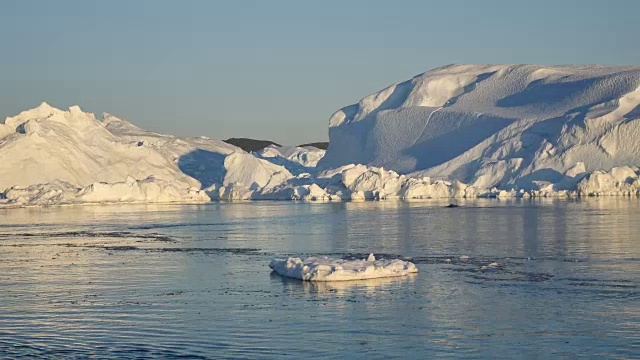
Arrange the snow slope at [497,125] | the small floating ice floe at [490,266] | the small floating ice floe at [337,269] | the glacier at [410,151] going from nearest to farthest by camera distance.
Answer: the small floating ice floe at [337,269], the small floating ice floe at [490,266], the glacier at [410,151], the snow slope at [497,125]

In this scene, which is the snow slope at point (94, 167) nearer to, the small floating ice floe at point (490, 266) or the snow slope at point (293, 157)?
the snow slope at point (293, 157)

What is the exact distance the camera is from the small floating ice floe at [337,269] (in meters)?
19.8

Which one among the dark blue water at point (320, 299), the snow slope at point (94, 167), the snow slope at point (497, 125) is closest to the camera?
the dark blue water at point (320, 299)

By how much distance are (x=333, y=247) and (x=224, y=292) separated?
969cm

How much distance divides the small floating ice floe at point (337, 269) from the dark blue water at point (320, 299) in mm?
398

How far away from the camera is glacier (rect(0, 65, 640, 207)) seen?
232 feet

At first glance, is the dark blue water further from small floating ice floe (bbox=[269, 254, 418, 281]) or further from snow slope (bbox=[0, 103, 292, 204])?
snow slope (bbox=[0, 103, 292, 204])

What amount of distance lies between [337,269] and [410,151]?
77569mm

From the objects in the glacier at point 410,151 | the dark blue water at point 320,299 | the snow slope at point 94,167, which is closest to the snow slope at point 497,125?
the glacier at point 410,151

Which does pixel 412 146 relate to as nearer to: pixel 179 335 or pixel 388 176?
pixel 388 176

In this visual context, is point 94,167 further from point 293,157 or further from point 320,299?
point 320,299

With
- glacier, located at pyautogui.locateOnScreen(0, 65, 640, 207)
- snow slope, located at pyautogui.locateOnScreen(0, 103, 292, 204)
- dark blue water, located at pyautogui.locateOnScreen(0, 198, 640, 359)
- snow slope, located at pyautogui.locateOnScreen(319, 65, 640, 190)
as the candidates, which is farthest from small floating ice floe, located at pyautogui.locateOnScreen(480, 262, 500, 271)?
snow slope, located at pyautogui.locateOnScreen(319, 65, 640, 190)

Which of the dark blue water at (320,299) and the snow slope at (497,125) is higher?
the snow slope at (497,125)

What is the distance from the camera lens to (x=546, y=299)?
56.2 feet
